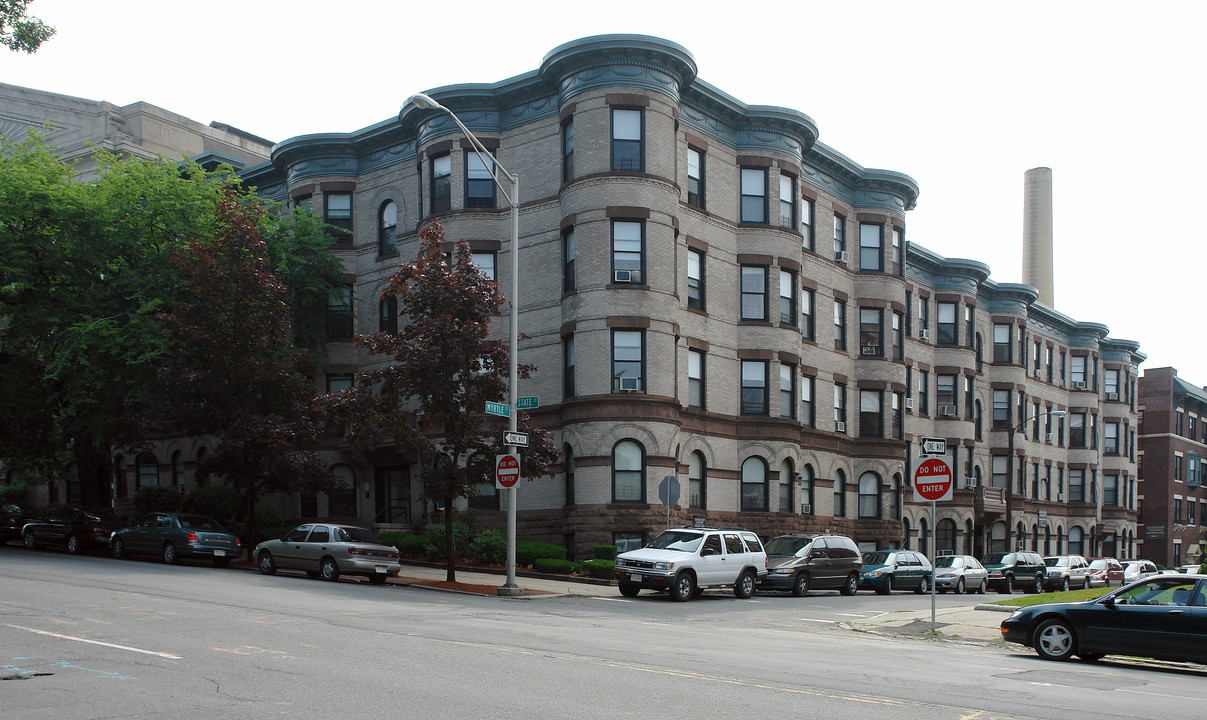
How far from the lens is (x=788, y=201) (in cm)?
3662

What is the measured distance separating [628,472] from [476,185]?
11.0 meters

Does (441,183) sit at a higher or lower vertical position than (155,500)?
higher

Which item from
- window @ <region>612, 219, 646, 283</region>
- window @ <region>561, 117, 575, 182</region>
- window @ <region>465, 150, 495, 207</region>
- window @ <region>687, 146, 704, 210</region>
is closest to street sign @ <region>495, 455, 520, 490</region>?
window @ <region>612, 219, 646, 283</region>

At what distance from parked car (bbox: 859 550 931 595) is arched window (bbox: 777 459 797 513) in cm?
330

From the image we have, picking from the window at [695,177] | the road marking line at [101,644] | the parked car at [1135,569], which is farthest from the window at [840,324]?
the road marking line at [101,644]

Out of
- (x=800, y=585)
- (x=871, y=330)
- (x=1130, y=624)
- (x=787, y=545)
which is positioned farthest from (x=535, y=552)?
(x=871, y=330)

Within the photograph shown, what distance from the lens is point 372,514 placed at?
37094 millimetres

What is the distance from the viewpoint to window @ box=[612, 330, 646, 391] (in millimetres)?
30734

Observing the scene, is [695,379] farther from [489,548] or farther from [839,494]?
[839,494]

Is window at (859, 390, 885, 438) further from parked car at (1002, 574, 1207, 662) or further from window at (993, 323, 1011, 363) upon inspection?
parked car at (1002, 574, 1207, 662)

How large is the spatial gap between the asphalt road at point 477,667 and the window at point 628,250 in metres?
13.9

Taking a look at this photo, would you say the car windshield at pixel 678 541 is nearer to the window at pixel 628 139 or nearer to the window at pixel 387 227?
the window at pixel 628 139

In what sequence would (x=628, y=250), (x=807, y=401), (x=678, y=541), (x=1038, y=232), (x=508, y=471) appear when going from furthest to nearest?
1. (x=1038, y=232)
2. (x=807, y=401)
3. (x=628, y=250)
4. (x=678, y=541)
5. (x=508, y=471)

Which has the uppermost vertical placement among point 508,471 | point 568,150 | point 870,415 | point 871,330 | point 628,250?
point 568,150
